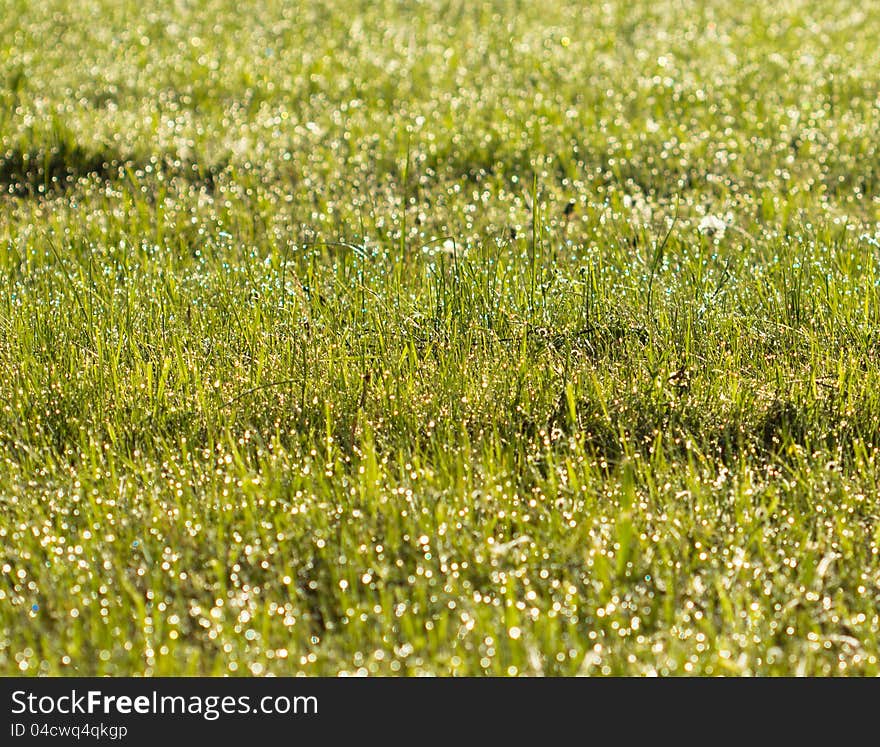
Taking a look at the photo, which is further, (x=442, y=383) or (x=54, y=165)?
(x=54, y=165)

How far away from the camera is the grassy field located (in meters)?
2.30

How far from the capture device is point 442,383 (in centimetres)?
313

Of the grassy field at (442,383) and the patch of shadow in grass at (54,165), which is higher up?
the patch of shadow in grass at (54,165)

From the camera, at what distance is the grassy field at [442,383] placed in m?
2.30

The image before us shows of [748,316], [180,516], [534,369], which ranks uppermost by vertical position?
[748,316]

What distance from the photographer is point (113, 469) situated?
2754mm

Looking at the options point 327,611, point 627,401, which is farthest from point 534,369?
point 327,611

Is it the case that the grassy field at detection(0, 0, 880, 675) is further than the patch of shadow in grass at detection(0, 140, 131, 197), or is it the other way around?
the patch of shadow in grass at detection(0, 140, 131, 197)

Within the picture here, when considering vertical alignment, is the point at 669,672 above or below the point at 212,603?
below

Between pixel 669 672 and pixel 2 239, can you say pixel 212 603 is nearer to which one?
pixel 669 672

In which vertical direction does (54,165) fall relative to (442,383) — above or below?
above

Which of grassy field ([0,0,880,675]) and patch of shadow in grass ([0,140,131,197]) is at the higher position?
patch of shadow in grass ([0,140,131,197])

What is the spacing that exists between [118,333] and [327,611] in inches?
A: 60.5

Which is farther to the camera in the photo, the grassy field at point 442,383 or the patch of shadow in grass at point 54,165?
the patch of shadow in grass at point 54,165
